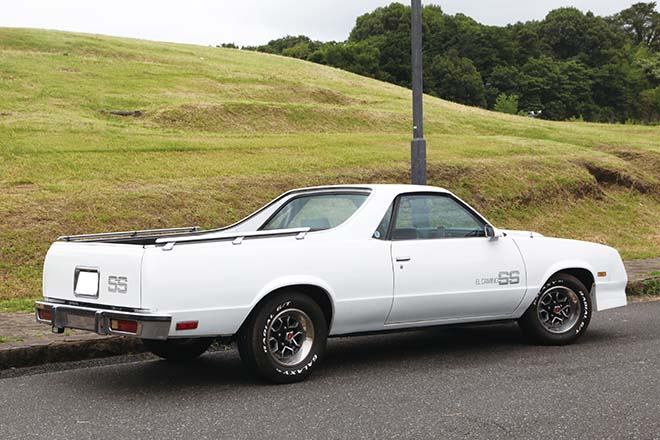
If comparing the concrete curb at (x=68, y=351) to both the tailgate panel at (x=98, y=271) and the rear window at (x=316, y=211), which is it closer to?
the tailgate panel at (x=98, y=271)

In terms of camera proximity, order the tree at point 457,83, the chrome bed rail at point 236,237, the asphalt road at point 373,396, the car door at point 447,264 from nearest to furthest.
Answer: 1. the asphalt road at point 373,396
2. the chrome bed rail at point 236,237
3. the car door at point 447,264
4. the tree at point 457,83

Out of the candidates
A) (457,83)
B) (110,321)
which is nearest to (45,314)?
(110,321)

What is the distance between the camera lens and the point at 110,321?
6633 mm

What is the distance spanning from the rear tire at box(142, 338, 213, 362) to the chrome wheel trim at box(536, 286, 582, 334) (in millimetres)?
3087

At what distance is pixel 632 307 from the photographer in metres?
11.3

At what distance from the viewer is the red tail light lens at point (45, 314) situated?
281 inches

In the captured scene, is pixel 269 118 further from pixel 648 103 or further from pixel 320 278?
pixel 648 103

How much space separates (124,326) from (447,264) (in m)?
2.83

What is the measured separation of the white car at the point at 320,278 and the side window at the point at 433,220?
0.01 metres

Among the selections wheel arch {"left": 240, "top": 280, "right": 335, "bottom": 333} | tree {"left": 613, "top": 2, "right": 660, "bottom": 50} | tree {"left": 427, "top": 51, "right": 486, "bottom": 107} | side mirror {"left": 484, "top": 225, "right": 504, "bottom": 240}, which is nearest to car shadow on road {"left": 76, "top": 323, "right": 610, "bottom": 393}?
wheel arch {"left": 240, "top": 280, "right": 335, "bottom": 333}

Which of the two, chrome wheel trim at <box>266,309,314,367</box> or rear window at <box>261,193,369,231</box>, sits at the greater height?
rear window at <box>261,193,369,231</box>

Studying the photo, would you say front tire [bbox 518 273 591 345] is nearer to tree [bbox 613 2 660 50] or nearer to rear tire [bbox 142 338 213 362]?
rear tire [bbox 142 338 213 362]

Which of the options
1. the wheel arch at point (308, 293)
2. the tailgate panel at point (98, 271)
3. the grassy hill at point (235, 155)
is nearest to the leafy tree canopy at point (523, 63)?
the grassy hill at point (235, 155)

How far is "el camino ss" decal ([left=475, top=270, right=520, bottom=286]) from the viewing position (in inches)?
320
